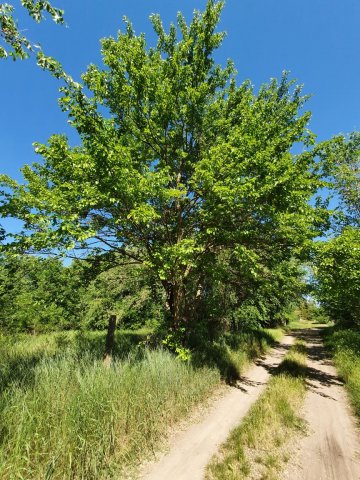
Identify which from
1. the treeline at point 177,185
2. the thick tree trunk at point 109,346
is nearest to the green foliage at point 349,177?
the treeline at point 177,185

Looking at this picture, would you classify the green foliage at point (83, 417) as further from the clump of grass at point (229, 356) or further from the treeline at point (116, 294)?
the treeline at point (116, 294)

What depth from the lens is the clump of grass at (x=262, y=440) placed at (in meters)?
5.25

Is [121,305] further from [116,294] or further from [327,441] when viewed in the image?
[327,441]

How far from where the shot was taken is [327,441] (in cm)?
682

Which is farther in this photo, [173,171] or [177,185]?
[173,171]

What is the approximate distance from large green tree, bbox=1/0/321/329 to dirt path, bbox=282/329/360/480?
5.00 metres

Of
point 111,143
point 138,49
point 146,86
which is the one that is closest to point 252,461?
point 111,143

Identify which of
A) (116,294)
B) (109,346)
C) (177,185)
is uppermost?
(177,185)

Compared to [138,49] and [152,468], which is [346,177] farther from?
[152,468]

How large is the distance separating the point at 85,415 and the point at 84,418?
2.6 inches

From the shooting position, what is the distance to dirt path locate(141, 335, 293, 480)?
5.28 metres

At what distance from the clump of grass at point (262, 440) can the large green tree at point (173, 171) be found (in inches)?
174

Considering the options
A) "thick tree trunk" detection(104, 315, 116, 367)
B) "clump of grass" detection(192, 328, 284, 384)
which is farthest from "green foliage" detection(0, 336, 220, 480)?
"clump of grass" detection(192, 328, 284, 384)

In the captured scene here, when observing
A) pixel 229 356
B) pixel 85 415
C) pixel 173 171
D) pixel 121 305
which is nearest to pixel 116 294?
pixel 121 305
